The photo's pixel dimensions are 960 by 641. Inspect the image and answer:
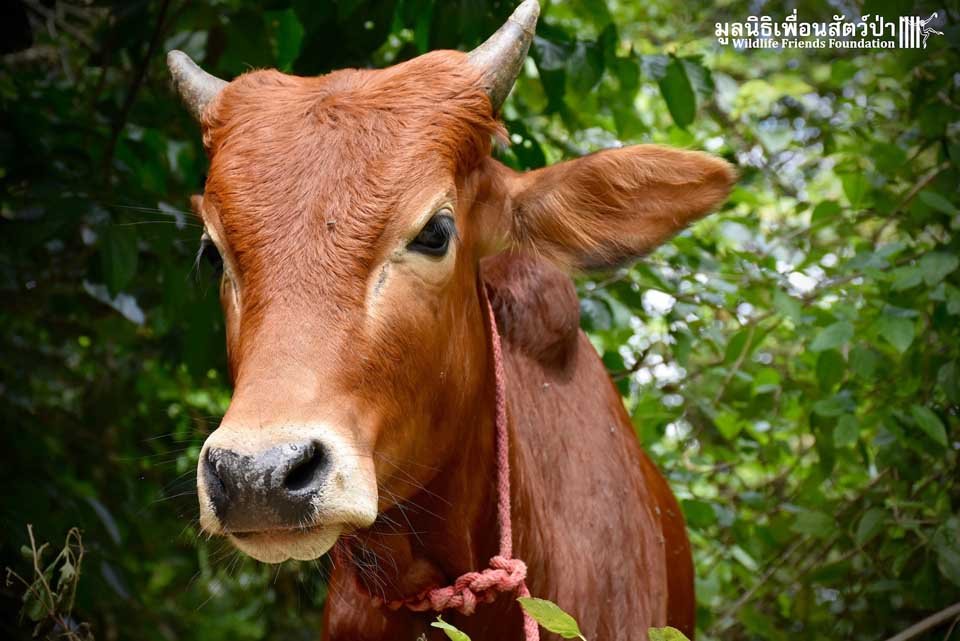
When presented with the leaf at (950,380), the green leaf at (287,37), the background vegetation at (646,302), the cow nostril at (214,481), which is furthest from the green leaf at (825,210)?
the cow nostril at (214,481)

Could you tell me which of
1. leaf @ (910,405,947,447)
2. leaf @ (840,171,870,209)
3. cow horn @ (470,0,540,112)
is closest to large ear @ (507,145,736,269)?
cow horn @ (470,0,540,112)

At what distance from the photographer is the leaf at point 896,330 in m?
4.02

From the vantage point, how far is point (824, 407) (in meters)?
4.36

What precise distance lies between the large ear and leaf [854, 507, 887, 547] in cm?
160

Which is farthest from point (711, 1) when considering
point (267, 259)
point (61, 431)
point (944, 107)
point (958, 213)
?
point (267, 259)

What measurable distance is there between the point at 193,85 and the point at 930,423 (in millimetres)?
2605

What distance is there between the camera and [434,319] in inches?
111

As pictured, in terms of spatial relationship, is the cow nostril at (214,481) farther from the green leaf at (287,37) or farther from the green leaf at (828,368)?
the green leaf at (828,368)

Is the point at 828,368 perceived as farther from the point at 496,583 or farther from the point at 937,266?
the point at 496,583

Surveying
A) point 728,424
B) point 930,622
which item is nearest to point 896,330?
point 930,622

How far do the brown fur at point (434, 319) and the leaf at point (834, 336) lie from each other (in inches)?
33.7

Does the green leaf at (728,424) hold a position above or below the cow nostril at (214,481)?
below

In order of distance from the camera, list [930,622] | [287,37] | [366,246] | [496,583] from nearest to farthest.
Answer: [366,246] < [496,583] < [930,622] < [287,37]

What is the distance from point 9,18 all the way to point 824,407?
3124 millimetres
